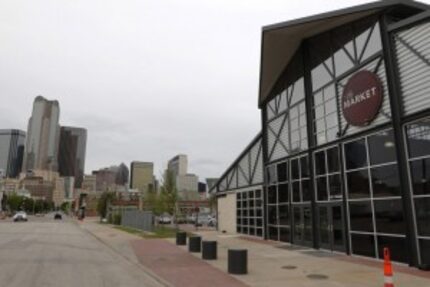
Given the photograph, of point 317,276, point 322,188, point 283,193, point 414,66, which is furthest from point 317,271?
point 283,193

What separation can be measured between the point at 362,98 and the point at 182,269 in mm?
10401

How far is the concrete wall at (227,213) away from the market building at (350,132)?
5472 mm

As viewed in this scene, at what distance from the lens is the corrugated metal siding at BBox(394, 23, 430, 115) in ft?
45.7

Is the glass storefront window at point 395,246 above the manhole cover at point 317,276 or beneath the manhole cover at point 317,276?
above

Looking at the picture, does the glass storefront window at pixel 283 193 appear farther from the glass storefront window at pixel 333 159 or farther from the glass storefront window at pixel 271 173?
the glass storefront window at pixel 333 159

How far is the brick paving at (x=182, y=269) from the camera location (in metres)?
11.8

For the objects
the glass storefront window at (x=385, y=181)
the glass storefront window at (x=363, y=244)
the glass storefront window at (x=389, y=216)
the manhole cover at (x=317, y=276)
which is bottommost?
the manhole cover at (x=317, y=276)

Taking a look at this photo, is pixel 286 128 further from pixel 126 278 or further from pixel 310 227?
pixel 126 278

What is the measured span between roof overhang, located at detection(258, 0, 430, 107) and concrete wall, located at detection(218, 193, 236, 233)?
31.5ft

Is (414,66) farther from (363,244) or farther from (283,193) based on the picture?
(283,193)

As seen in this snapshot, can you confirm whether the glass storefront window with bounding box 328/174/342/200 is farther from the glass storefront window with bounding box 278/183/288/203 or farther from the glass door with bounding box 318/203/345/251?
the glass storefront window with bounding box 278/183/288/203

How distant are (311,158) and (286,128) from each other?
4.03 metres

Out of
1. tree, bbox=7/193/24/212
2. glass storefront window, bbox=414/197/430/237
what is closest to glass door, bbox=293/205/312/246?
glass storefront window, bbox=414/197/430/237

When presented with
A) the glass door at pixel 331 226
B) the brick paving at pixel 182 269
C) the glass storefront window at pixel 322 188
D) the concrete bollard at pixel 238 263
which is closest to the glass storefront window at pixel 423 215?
the glass door at pixel 331 226
